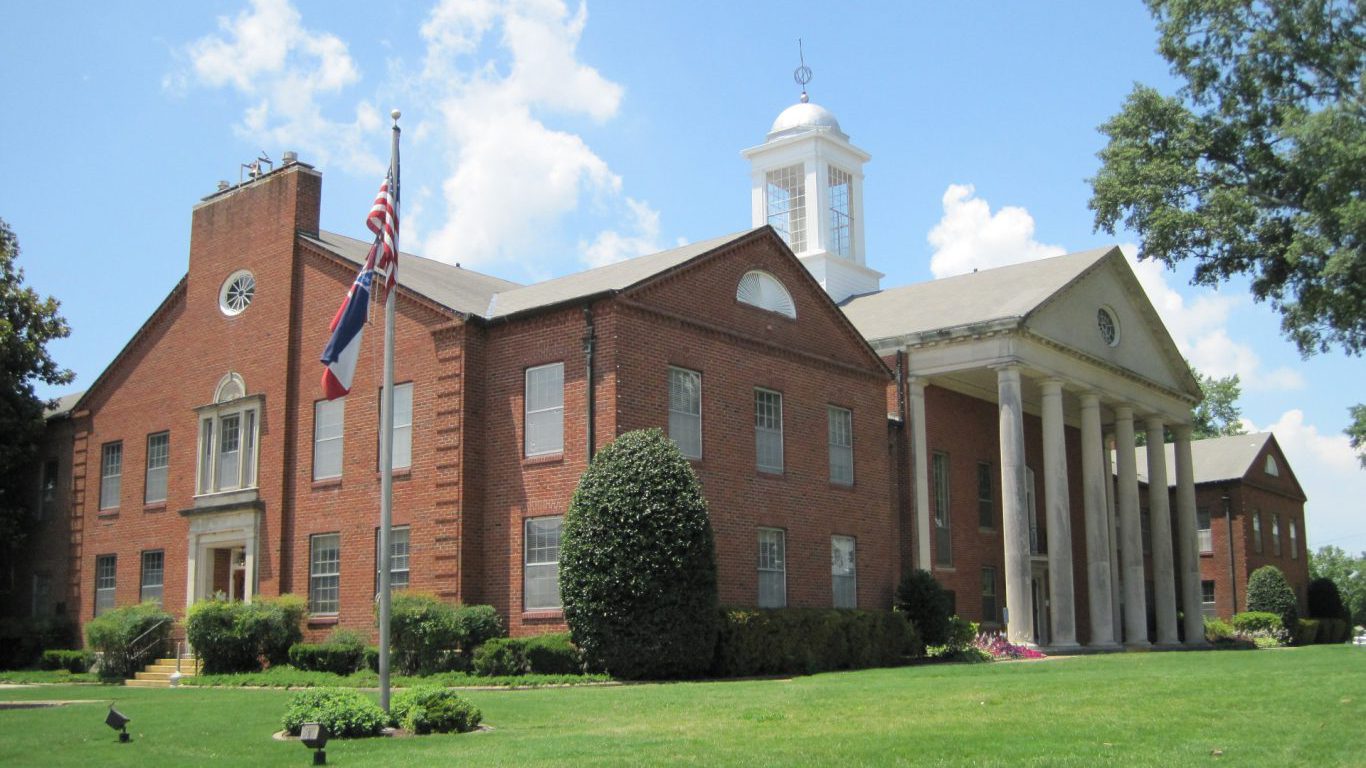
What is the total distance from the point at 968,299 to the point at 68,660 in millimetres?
25999

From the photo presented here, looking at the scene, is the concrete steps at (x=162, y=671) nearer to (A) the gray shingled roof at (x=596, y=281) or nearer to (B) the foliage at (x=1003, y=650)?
(A) the gray shingled roof at (x=596, y=281)

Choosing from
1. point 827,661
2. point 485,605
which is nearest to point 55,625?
point 485,605

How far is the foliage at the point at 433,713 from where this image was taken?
13.7 metres

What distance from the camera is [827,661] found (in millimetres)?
25828

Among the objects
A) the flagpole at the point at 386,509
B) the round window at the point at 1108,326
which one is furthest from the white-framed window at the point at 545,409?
the round window at the point at 1108,326

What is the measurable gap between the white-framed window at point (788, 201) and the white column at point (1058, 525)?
13620mm

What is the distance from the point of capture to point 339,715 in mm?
13422

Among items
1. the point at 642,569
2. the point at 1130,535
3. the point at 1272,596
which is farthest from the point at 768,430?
the point at 1272,596

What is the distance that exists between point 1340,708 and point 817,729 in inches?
234

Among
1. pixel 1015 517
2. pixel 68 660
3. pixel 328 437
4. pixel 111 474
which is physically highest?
pixel 328 437

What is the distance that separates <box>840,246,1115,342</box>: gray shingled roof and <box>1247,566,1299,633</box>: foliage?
73.3 feet

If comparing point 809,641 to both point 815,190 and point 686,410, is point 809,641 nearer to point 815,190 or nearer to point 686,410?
point 686,410

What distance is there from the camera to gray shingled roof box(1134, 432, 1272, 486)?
5781 centimetres

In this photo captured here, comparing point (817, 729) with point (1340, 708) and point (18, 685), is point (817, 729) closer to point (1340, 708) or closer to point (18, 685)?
point (1340, 708)
